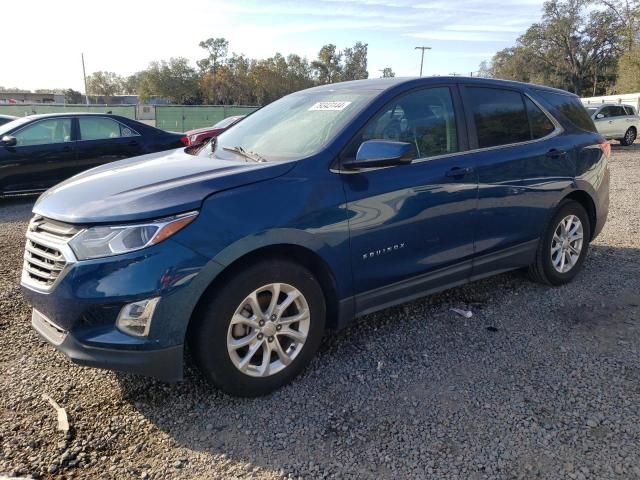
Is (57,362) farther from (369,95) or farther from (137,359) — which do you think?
(369,95)

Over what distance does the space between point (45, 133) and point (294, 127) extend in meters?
6.69

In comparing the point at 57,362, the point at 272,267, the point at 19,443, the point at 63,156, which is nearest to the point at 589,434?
the point at 272,267

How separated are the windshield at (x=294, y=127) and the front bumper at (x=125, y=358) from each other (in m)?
1.31

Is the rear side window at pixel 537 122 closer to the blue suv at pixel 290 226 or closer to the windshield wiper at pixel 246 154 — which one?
the blue suv at pixel 290 226

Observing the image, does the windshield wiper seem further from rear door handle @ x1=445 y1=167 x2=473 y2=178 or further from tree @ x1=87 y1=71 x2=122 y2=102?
tree @ x1=87 y1=71 x2=122 y2=102

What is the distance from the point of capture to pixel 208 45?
7088 cm

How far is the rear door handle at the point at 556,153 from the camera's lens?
4.25 m

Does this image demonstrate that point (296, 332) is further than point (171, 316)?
Yes

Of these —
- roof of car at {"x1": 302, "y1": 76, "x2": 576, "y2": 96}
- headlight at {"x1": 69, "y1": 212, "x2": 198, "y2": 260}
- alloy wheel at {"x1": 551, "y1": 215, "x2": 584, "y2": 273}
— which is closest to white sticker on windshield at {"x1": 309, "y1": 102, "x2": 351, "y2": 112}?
roof of car at {"x1": 302, "y1": 76, "x2": 576, "y2": 96}

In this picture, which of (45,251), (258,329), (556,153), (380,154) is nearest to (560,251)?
(556,153)

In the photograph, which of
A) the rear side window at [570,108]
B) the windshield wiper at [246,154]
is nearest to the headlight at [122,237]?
the windshield wiper at [246,154]

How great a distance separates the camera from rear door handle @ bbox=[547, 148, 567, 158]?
13.9 feet

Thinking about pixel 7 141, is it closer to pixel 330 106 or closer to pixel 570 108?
pixel 330 106

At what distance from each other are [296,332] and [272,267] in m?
0.44
